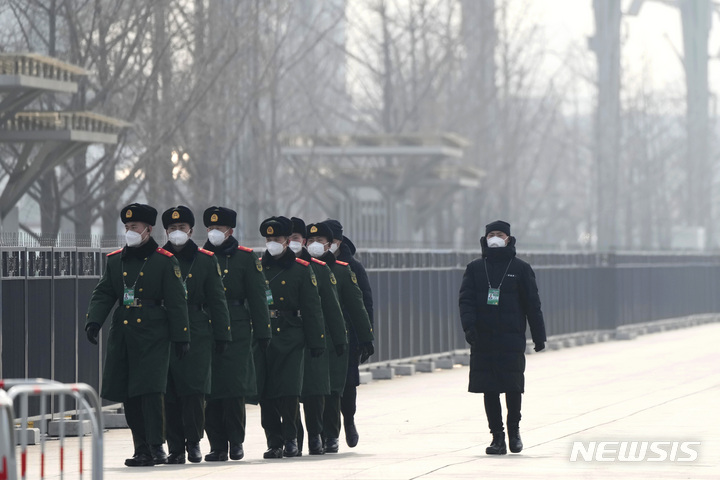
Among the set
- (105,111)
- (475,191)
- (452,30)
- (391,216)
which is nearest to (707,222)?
(475,191)

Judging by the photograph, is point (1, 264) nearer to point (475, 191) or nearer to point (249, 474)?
point (249, 474)

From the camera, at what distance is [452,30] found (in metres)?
52.0

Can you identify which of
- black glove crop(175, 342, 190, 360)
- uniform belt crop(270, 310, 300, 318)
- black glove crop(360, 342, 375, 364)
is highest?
uniform belt crop(270, 310, 300, 318)

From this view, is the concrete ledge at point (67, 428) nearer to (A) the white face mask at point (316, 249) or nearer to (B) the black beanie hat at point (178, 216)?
(A) the white face mask at point (316, 249)

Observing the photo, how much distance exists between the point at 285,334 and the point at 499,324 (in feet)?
5.09

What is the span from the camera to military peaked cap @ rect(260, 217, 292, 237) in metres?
13.7

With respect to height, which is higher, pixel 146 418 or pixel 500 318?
pixel 500 318

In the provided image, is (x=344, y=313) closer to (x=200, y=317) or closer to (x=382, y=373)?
(x=200, y=317)

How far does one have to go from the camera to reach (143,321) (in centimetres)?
1284

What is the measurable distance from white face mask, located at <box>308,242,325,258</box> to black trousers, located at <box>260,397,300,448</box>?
114 centimetres

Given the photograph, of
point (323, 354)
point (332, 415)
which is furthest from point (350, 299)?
point (332, 415)

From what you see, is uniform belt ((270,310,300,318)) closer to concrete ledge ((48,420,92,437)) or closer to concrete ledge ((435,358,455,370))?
concrete ledge ((48,420,92,437))

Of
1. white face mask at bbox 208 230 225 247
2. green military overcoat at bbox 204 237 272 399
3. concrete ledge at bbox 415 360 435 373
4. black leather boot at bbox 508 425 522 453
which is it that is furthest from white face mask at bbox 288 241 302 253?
concrete ledge at bbox 415 360 435 373

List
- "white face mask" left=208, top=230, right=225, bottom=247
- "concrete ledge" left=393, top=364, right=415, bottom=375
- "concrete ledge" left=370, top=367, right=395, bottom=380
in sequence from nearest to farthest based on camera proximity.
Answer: "white face mask" left=208, top=230, right=225, bottom=247 < "concrete ledge" left=370, top=367, right=395, bottom=380 < "concrete ledge" left=393, top=364, right=415, bottom=375
